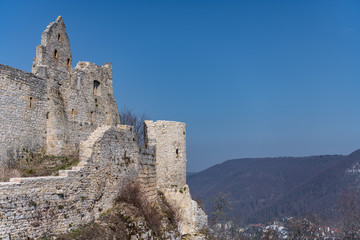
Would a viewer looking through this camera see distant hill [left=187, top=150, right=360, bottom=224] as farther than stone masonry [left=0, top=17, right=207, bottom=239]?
Yes

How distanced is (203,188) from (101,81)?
356 feet

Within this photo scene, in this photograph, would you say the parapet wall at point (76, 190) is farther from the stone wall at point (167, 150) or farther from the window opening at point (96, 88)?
the window opening at point (96, 88)

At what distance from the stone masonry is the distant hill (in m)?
54.8

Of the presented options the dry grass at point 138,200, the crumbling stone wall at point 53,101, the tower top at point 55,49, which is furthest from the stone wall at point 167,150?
the tower top at point 55,49

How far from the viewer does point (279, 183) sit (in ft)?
449

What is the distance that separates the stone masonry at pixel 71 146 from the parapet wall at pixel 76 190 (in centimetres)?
3

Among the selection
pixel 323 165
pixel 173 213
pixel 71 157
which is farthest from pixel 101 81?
pixel 323 165

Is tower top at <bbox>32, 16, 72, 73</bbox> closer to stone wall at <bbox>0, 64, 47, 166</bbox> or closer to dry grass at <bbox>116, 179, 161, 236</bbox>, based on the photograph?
stone wall at <bbox>0, 64, 47, 166</bbox>

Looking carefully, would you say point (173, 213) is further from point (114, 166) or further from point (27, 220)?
point (27, 220)

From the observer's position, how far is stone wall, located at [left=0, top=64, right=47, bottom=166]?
19.1 meters

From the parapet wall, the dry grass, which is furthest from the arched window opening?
the dry grass

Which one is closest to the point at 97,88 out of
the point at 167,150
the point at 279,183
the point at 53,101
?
the point at 53,101

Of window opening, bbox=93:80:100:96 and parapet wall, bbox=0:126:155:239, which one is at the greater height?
window opening, bbox=93:80:100:96

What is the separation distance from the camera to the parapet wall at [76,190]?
12805mm
